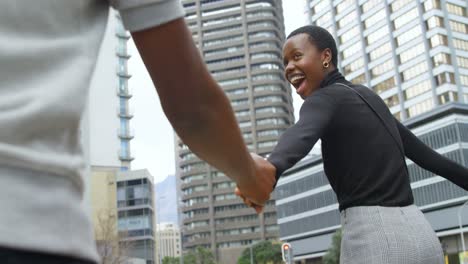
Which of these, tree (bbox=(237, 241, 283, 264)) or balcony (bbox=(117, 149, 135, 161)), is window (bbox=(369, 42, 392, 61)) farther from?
balcony (bbox=(117, 149, 135, 161))

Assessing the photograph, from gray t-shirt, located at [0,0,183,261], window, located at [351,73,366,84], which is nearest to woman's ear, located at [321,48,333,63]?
gray t-shirt, located at [0,0,183,261]

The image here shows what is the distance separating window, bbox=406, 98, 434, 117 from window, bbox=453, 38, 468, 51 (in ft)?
26.9

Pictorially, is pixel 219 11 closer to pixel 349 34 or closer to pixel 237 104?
pixel 237 104

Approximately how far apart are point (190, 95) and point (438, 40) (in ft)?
281

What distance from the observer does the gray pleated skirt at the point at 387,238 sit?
274 centimetres

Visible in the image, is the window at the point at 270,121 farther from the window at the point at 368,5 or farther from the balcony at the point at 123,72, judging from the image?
the balcony at the point at 123,72

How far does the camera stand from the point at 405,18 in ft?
289

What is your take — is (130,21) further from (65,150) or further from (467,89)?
(467,89)

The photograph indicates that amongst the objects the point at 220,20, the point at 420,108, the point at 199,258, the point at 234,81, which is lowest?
the point at 199,258

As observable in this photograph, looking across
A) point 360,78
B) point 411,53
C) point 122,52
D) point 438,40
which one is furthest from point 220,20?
point 438,40

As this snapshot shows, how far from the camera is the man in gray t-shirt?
1.10m

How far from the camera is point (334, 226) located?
8788 centimetres

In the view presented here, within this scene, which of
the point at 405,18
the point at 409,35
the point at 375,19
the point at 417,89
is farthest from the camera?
the point at 375,19

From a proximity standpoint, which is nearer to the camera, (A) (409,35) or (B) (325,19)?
(A) (409,35)
